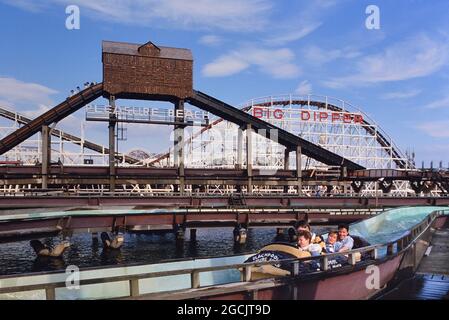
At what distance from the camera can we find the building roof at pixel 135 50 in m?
36.4

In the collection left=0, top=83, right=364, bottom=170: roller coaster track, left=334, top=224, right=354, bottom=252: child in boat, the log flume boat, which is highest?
left=0, top=83, right=364, bottom=170: roller coaster track

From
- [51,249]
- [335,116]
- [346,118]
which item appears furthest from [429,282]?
[346,118]

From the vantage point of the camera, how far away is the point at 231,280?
9.45 metres

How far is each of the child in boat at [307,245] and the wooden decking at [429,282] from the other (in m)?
2.47

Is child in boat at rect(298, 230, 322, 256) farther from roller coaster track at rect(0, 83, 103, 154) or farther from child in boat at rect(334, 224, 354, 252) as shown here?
roller coaster track at rect(0, 83, 103, 154)

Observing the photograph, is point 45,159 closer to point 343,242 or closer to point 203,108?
point 203,108

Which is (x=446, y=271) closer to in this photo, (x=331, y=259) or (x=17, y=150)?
(x=331, y=259)

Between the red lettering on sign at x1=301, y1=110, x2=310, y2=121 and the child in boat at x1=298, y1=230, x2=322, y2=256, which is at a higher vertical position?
the red lettering on sign at x1=301, y1=110, x2=310, y2=121

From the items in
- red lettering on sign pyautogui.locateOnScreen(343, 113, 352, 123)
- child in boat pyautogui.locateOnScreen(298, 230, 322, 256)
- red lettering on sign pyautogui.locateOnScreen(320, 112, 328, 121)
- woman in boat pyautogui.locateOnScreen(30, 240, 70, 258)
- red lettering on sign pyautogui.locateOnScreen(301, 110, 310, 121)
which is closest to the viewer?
child in boat pyautogui.locateOnScreen(298, 230, 322, 256)

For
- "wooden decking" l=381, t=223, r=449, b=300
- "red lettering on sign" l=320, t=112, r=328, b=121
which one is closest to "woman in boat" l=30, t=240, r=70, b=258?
"wooden decking" l=381, t=223, r=449, b=300

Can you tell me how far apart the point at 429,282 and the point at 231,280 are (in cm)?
639

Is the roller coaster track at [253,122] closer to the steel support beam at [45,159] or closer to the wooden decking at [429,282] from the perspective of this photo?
the steel support beam at [45,159]

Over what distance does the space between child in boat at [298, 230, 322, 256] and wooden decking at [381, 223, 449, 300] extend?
8.11 feet

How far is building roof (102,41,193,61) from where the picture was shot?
3644 cm
